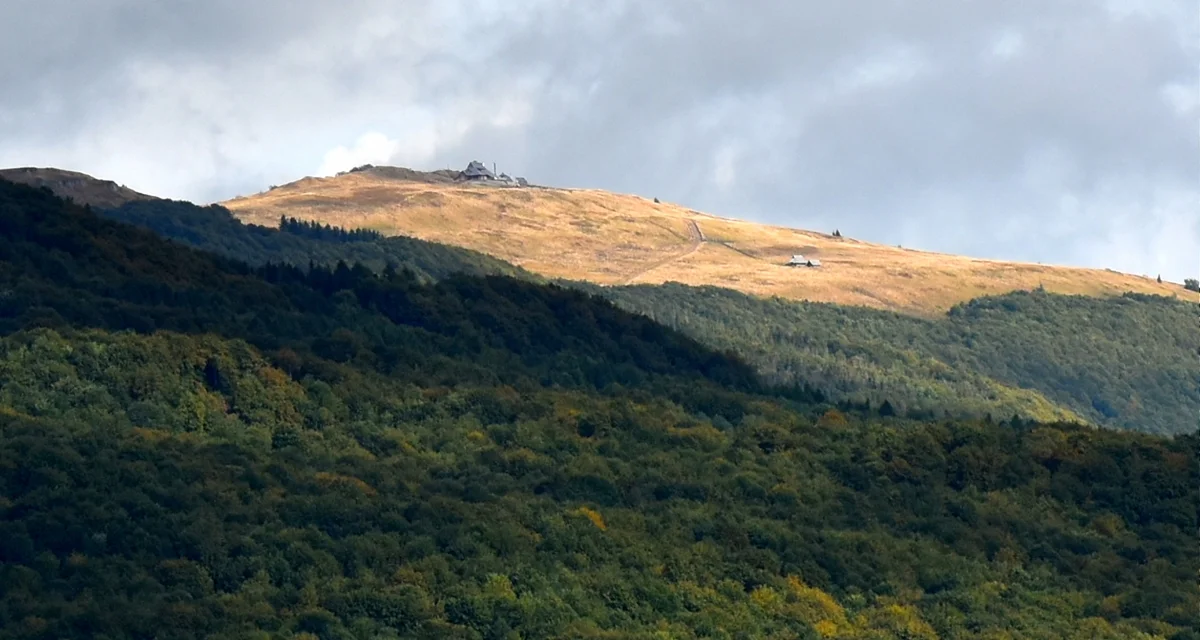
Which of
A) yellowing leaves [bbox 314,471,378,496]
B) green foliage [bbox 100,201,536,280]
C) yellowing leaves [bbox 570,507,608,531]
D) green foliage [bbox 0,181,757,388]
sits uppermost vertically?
green foliage [bbox 100,201,536,280]

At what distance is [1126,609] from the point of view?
88562 mm

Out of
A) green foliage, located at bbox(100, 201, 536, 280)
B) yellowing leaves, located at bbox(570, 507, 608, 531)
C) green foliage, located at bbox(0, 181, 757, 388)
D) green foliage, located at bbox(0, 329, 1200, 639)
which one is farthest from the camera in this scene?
green foliage, located at bbox(100, 201, 536, 280)

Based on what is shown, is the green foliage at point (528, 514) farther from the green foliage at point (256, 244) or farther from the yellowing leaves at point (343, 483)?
the green foliage at point (256, 244)

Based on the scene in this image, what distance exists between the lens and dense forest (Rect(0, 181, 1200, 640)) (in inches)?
3142

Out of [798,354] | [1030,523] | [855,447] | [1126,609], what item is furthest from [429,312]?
[798,354]

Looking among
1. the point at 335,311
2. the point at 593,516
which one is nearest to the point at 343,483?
the point at 593,516

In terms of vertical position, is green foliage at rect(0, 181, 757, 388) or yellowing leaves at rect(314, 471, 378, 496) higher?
green foliage at rect(0, 181, 757, 388)

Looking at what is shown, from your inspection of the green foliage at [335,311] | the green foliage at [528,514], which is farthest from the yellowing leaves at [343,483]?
the green foliage at [335,311]

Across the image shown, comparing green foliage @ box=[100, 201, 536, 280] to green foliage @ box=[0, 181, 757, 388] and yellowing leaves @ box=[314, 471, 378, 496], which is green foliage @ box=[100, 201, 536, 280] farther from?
yellowing leaves @ box=[314, 471, 378, 496]

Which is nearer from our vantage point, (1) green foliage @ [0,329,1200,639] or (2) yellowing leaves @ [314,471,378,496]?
(1) green foliage @ [0,329,1200,639]

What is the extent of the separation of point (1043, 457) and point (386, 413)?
1124 inches

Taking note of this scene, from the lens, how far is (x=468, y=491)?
307 ft

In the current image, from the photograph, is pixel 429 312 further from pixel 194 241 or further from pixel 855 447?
pixel 194 241

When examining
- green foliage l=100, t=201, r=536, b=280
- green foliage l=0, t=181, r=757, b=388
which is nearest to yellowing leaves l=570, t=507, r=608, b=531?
green foliage l=0, t=181, r=757, b=388
